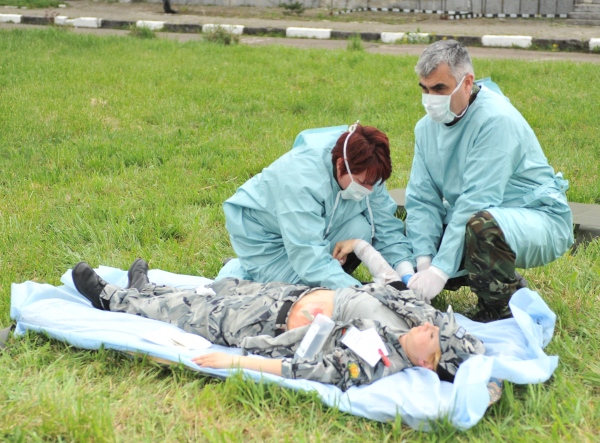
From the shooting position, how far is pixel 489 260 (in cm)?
379

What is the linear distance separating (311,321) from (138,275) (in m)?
1.17

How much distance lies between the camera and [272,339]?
3.57m

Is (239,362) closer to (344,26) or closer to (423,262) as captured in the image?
(423,262)

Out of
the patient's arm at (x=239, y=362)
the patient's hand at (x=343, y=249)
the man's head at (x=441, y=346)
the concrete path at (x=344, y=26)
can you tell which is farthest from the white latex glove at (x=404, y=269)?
the concrete path at (x=344, y=26)

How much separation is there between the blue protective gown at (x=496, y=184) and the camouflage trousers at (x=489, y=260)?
0.04 meters

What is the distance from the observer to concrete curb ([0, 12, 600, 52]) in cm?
1249

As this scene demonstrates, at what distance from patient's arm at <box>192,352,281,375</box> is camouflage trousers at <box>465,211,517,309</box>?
42.6 inches

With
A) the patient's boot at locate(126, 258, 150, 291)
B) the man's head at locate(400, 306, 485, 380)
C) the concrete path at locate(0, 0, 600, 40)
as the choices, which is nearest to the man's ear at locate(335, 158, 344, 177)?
the man's head at locate(400, 306, 485, 380)

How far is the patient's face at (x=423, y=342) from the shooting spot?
3.33 meters

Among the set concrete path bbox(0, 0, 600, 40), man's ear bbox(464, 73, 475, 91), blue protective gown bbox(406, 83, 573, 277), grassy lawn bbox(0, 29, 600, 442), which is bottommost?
grassy lawn bbox(0, 29, 600, 442)

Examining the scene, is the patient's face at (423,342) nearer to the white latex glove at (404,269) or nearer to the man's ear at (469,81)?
the white latex glove at (404,269)

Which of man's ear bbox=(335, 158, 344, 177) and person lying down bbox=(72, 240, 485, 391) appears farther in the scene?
man's ear bbox=(335, 158, 344, 177)

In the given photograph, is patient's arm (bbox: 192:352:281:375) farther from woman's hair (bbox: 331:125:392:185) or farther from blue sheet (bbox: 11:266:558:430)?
woman's hair (bbox: 331:125:392:185)

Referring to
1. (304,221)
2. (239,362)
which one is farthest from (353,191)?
(239,362)
